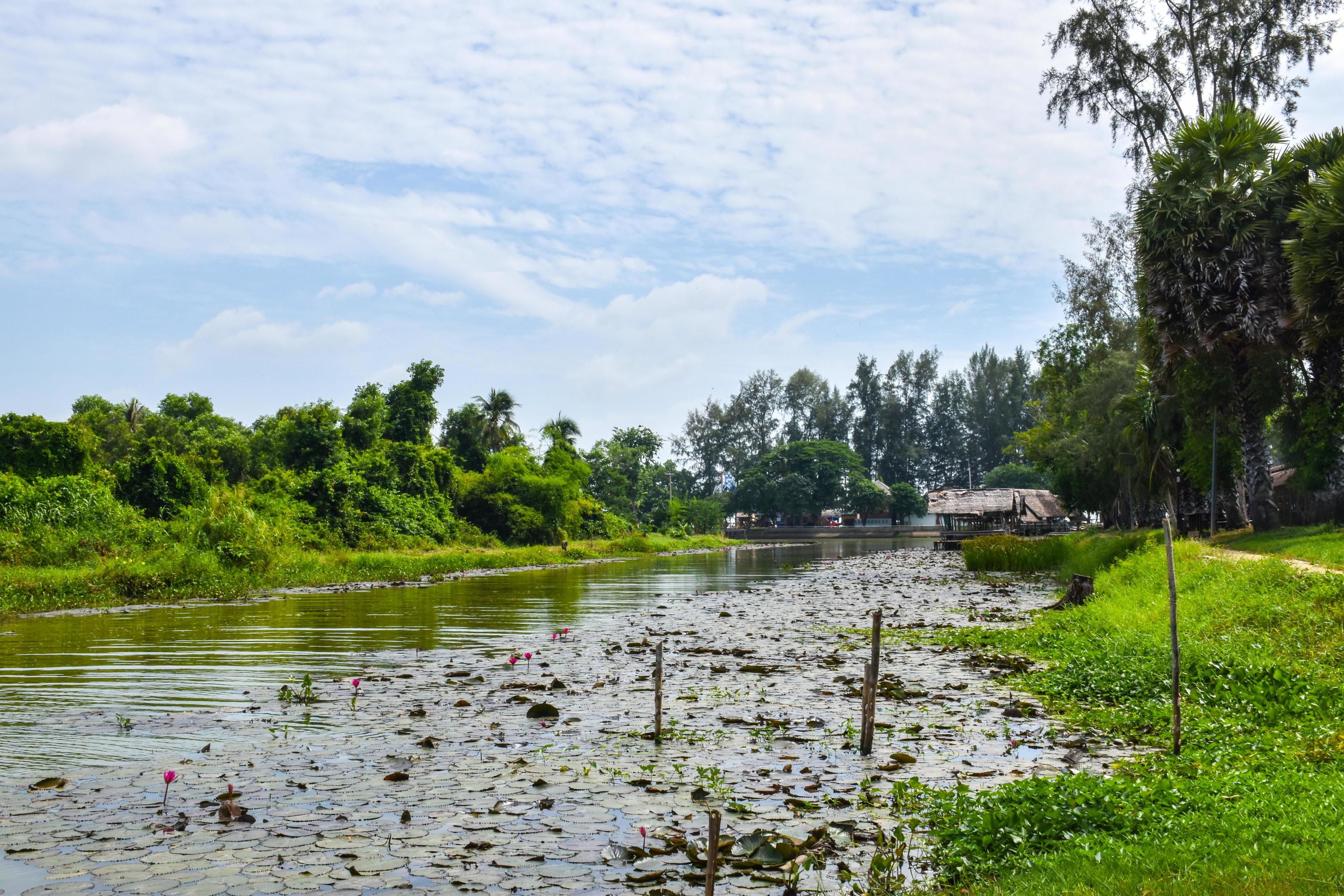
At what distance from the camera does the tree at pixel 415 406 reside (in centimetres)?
5519

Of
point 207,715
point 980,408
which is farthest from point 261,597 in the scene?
point 980,408

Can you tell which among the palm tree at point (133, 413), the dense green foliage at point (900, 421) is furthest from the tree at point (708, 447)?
the palm tree at point (133, 413)

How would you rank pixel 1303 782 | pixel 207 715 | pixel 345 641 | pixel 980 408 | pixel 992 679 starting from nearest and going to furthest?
pixel 1303 782 < pixel 207 715 < pixel 992 679 < pixel 345 641 < pixel 980 408

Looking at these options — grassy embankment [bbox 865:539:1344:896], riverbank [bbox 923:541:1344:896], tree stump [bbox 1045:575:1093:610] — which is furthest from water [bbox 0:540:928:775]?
tree stump [bbox 1045:575:1093:610]

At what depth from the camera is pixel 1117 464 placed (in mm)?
39188

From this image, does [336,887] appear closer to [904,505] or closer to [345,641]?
[345,641]

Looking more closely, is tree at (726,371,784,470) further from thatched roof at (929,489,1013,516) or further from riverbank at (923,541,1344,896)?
riverbank at (923,541,1344,896)

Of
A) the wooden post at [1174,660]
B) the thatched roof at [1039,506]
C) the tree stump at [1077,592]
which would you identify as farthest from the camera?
the thatched roof at [1039,506]

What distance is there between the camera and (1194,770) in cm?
709

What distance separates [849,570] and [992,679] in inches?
1057

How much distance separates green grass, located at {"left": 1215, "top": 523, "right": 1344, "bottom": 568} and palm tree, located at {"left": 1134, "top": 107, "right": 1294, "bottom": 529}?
3.70 ft

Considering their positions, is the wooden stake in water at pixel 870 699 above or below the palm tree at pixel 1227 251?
below

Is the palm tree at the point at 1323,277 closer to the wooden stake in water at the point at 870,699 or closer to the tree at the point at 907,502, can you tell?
the wooden stake in water at the point at 870,699

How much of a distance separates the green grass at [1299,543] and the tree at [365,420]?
39931mm
